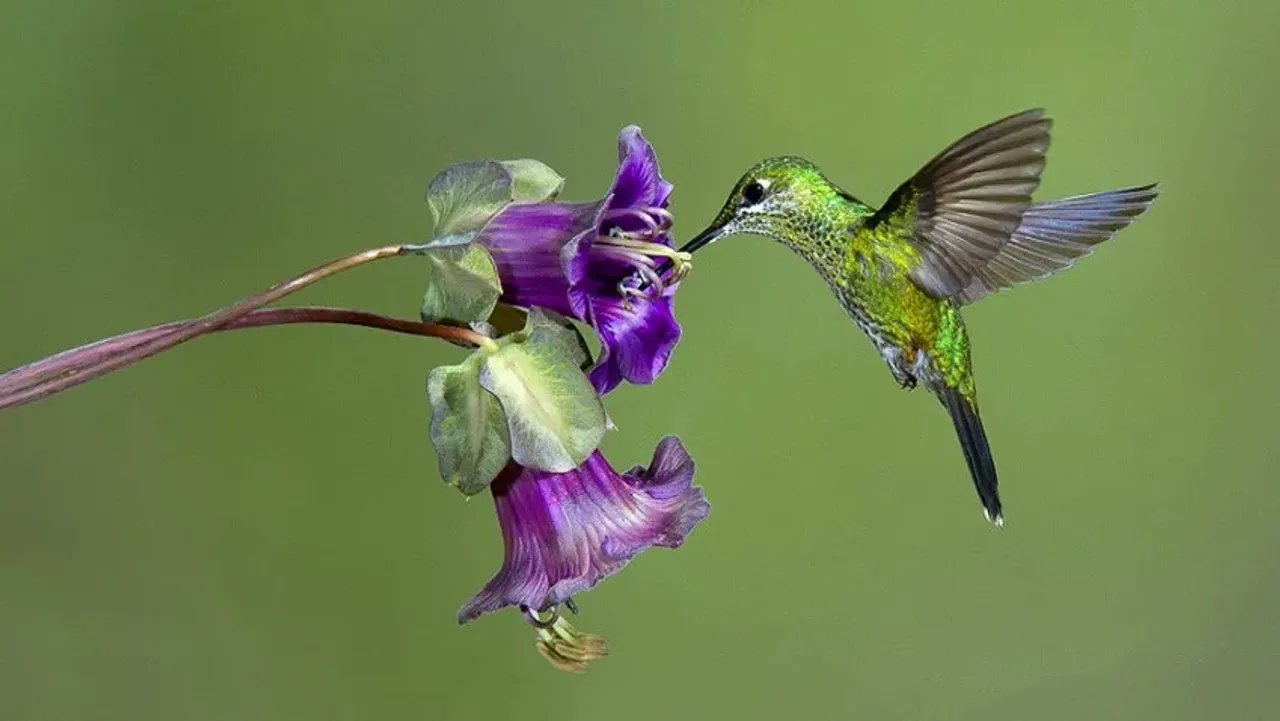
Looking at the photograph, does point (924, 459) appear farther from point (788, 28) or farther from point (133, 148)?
point (133, 148)

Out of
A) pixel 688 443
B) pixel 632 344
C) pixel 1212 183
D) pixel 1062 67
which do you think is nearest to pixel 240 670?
pixel 688 443

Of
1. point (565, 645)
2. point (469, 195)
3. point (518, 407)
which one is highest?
point (469, 195)

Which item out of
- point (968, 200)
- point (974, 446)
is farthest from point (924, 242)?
point (974, 446)

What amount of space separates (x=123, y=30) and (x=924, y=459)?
1.16 m

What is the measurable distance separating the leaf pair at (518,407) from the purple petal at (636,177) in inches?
2.8

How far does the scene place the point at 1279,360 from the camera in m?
1.91

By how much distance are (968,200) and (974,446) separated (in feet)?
0.95

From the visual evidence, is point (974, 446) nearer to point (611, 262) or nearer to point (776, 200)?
point (776, 200)

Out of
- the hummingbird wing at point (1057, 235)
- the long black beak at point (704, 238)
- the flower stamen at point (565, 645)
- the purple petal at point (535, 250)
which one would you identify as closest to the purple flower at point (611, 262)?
the purple petal at point (535, 250)

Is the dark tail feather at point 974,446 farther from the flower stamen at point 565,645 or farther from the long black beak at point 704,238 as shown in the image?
the flower stamen at point 565,645

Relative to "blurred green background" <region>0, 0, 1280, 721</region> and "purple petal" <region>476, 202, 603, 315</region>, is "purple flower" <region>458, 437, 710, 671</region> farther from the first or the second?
"blurred green background" <region>0, 0, 1280, 721</region>

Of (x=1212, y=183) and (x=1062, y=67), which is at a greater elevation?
(x=1062, y=67)

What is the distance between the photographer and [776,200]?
1.02 meters

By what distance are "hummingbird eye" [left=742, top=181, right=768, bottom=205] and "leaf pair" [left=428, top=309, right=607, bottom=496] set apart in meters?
0.41
